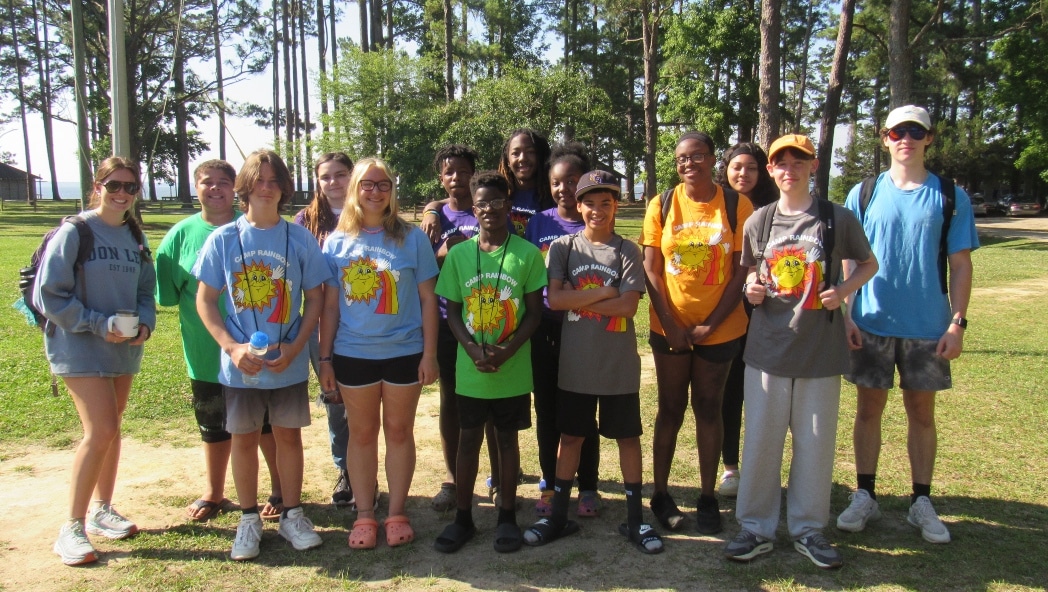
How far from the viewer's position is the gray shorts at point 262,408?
12.3 ft

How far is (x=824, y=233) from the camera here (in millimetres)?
3623

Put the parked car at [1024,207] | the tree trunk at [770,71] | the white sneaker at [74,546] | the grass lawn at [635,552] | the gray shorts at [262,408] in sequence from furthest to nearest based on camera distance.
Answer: the parked car at [1024,207]
the tree trunk at [770,71]
the gray shorts at [262,408]
the white sneaker at [74,546]
the grass lawn at [635,552]

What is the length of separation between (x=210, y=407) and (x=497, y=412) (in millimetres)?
1622

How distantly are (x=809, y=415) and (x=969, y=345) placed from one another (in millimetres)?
6511

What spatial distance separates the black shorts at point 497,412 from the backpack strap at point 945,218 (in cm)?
228

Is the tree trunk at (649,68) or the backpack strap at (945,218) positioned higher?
the tree trunk at (649,68)

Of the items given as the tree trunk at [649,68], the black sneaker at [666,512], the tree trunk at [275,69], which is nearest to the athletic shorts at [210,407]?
the black sneaker at [666,512]

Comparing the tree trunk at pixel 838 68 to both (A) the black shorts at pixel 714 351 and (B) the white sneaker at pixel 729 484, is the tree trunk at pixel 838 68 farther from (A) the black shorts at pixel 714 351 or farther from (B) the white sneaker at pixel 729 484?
(A) the black shorts at pixel 714 351

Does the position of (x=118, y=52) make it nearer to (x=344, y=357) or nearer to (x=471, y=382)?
(x=344, y=357)

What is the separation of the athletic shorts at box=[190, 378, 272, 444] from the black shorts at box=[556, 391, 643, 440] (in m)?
1.65

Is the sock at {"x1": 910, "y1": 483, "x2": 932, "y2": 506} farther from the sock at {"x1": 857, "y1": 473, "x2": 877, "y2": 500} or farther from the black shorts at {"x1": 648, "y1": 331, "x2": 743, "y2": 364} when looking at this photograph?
the black shorts at {"x1": 648, "y1": 331, "x2": 743, "y2": 364}

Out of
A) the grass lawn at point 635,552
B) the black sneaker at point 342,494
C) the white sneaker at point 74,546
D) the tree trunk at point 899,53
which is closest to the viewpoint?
the grass lawn at point 635,552

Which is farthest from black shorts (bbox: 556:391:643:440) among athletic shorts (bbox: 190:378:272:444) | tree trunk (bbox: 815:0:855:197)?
tree trunk (bbox: 815:0:855:197)

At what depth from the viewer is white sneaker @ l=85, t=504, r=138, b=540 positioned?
12.8ft
